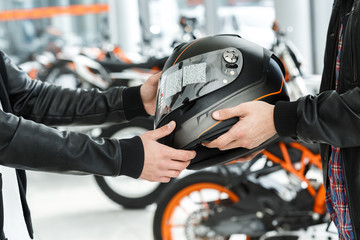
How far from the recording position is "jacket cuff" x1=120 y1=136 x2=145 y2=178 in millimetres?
1284

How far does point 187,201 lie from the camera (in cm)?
250

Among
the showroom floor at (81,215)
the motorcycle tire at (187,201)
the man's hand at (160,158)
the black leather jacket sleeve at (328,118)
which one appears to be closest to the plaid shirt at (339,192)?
the black leather jacket sleeve at (328,118)

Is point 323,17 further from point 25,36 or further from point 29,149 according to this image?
point 25,36

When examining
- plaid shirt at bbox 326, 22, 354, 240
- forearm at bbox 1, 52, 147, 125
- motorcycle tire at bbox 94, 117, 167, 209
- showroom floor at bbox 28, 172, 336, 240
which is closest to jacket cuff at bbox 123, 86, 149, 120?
forearm at bbox 1, 52, 147, 125

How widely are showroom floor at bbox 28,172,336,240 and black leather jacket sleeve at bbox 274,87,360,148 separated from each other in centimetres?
187

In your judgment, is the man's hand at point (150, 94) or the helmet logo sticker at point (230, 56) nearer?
the helmet logo sticker at point (230, 56)

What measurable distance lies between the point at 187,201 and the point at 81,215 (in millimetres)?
1269

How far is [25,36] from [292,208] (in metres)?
10.2

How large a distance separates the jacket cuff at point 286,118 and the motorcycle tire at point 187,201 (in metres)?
1.15

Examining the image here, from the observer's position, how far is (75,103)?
168 cm

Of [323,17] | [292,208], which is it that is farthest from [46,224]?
[323,17]

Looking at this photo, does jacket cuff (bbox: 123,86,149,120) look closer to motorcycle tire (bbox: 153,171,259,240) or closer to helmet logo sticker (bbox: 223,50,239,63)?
helmet logo sticker (bbox: 223,50,239,63)

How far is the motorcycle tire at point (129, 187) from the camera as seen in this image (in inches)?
139

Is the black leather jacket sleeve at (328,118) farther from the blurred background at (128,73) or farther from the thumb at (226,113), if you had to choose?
the blurred background at (128,73)
